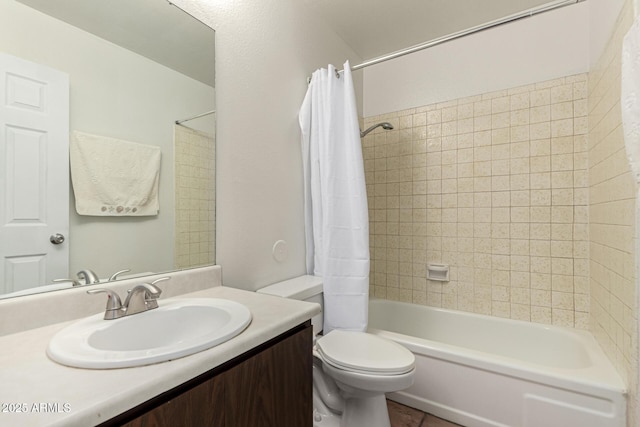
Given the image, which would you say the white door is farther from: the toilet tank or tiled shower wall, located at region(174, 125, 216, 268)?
the toilet tank

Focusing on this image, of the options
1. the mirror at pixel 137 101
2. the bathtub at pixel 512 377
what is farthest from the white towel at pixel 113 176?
the bathtub at pixel 512 377

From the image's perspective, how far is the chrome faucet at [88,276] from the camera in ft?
3.02

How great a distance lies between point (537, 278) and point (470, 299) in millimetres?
432

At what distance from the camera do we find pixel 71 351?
61 cm

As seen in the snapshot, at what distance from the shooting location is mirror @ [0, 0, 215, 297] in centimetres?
87

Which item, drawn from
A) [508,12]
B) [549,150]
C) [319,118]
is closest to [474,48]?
[508,12]

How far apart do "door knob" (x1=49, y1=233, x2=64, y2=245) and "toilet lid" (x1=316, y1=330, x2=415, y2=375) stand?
42.0 inches

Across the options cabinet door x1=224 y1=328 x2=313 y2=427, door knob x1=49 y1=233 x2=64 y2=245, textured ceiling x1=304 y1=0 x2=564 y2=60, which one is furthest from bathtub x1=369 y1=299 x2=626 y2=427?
textured ceiling x1=304 y1=0 x2=564 y2=60

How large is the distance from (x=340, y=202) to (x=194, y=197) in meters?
0.78

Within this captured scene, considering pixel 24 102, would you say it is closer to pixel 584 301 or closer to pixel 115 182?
pixel 115 182

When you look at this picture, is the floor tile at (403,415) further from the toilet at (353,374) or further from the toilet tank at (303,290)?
the toilet tank at (303,290)

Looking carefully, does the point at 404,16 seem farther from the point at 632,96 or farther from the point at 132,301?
the point at 132,301

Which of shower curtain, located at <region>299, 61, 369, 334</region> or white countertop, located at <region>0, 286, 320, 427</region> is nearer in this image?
white countertop, located at <region>0, 286, 320, 427</region>

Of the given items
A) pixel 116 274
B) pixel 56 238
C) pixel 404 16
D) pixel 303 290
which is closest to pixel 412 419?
pixel 303 290
